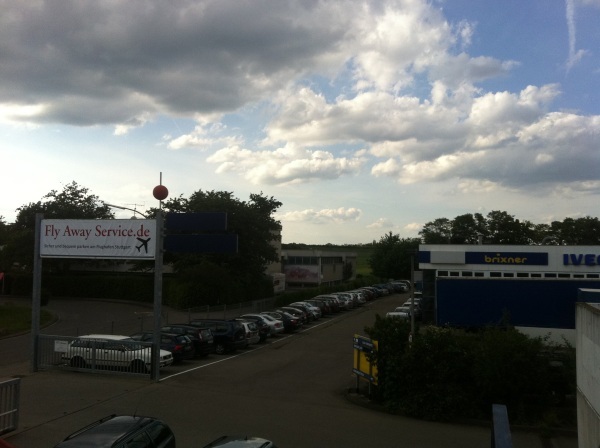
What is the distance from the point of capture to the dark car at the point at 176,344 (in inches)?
812

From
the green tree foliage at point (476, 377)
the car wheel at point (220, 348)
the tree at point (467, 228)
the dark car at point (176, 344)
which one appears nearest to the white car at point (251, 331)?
the car wheel at point (220, 348)

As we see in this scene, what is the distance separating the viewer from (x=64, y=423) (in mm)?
12148

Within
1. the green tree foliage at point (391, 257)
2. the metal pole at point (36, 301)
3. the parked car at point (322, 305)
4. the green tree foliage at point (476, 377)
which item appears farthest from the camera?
the green tree foliage at point (391, 257)

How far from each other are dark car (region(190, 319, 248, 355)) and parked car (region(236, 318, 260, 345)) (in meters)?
0.61

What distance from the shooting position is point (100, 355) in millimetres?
17953

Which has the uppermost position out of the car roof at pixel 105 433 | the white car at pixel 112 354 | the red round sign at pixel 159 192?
the red round sign at pixel 159 192

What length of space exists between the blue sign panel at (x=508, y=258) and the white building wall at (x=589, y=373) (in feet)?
70.8

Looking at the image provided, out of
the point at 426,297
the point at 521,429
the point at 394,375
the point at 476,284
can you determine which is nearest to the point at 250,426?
the point at 394,375

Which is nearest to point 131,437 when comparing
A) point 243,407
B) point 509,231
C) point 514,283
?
point 243,407

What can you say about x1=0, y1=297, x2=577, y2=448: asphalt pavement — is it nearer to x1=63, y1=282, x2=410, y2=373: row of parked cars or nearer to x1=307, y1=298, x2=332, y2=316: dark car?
x1=63, y1=282, x2=410, y2=373: row of parked cars

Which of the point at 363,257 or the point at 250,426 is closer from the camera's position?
the point at 250,426

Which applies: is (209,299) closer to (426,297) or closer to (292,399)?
(426,297)

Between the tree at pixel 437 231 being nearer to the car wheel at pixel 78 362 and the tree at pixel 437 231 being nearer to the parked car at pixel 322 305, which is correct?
the parked car at pixel 322 305

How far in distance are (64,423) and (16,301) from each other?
45.0m
